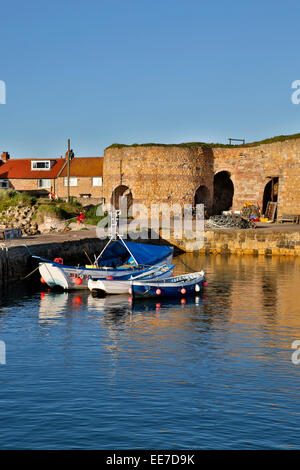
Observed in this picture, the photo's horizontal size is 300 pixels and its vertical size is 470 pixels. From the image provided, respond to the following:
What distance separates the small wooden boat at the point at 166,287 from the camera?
1097 inches

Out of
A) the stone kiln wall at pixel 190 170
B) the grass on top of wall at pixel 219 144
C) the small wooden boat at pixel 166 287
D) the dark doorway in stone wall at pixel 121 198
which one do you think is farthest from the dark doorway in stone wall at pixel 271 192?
the small wooden boat at pixel 166 287

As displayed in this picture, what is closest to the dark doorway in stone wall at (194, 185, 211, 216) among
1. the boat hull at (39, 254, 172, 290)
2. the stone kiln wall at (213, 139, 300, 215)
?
the stone kiln wall at (213, 139, 300, 215)

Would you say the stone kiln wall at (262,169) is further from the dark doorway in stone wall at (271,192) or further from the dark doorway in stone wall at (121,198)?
the dark doorway in stone wall at (121,198)

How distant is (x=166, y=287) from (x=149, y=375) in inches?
496

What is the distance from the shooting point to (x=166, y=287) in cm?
2820

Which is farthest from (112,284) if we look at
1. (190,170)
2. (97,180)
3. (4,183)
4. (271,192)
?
(4,183)

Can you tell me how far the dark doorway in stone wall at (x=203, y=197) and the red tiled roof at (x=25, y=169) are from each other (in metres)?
18.7

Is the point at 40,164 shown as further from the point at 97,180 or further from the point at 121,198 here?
the point at 121,198

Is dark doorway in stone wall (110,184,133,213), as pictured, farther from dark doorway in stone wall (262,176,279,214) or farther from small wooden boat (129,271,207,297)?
small wooden boat (129,271,207,297)

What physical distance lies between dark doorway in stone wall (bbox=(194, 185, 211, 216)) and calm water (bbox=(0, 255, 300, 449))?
34389mm

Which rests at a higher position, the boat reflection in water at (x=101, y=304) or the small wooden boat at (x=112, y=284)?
the small wooden boat at (x=112, y=284)

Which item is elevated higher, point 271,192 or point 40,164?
point 40,164

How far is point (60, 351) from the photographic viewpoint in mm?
18141
